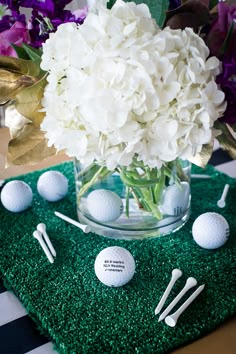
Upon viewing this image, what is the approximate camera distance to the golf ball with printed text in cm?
76

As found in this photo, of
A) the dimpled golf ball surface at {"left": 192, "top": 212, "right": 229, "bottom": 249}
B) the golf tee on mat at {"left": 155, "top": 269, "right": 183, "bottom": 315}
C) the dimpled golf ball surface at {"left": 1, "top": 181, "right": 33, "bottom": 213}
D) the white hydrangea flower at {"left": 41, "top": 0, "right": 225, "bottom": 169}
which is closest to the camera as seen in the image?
the white hydrangea flower at {"left": 41, "top": 0, "right": 225, "bottom": 169}

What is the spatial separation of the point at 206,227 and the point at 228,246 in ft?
0.15

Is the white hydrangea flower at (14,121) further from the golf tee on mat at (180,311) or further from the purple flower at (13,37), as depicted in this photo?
the golf tee on mat at (180,311)

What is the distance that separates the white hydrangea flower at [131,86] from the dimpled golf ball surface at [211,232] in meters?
0.19

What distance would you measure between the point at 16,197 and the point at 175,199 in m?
0.25

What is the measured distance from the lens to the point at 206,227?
733mm

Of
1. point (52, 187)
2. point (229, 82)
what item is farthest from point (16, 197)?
point (229, 82)

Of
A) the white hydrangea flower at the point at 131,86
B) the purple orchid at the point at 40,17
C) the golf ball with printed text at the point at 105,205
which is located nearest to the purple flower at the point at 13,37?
the purple orchid at the point at 40,17

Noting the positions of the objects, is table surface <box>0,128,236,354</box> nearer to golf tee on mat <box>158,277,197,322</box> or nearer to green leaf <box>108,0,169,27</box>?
golf tee on mat <box>158,277,197,322</box>

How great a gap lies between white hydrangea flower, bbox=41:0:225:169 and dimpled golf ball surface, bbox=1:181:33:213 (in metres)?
0.28

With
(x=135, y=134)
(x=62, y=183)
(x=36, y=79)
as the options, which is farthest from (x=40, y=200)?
(x=135, y=134)

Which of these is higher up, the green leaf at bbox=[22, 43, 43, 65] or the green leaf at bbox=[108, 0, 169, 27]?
the green leaf at bbox=[108, 0, 169, 27]

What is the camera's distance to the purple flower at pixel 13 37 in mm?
674

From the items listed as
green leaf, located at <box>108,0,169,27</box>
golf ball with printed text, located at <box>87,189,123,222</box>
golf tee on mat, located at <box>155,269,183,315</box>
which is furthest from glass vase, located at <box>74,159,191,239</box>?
green leaf, located at <box>108,0,169,27</box>
